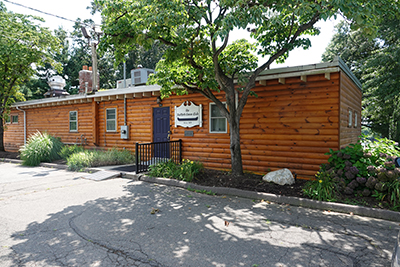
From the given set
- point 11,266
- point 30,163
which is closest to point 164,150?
point 30,163

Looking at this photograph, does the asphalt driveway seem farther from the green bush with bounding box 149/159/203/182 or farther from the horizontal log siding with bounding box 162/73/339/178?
the horizontal log siding with bounding box 162/73/339/178

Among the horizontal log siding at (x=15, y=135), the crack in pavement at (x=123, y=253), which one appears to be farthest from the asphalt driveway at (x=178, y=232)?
the horizontal log siding at (x=15, y=135)

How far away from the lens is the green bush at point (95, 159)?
9555 mm

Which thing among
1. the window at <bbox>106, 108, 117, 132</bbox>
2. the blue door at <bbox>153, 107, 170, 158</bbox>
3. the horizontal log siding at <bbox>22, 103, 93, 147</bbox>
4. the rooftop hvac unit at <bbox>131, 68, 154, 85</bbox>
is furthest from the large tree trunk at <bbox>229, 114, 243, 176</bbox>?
the rooftop hvac unit at <bbox>131, 68, 154, 85</bbox>

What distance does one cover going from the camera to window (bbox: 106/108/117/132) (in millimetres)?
12291

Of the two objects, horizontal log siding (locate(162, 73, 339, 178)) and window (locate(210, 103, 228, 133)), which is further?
window (locate(210, 103, 228, 133))

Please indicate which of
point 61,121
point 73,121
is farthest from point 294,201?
point 61,121

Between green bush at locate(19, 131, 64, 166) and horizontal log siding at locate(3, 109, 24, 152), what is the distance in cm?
691

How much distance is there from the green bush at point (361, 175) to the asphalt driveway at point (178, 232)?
80cm

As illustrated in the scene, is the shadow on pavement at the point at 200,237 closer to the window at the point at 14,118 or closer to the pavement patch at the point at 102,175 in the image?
the pavement patch at the point at 102,175

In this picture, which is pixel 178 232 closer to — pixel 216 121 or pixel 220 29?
pixel 220 29

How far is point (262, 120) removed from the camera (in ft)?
25.8

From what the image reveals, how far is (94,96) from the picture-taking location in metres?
12.4

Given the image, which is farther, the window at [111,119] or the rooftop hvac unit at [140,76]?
the rooftop hvac unit at [140,76]
